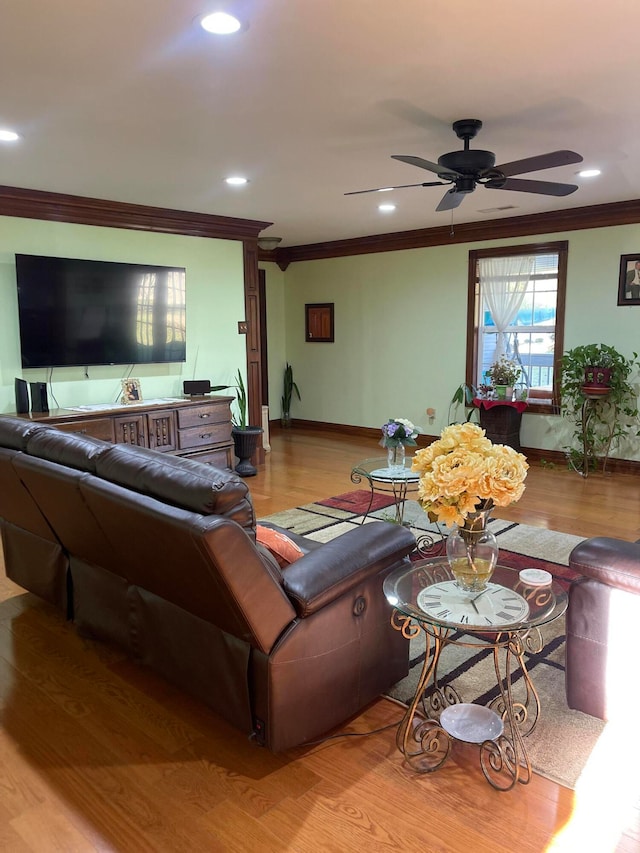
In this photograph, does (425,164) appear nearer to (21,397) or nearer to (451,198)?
(451,198)

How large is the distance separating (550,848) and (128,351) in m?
4.86

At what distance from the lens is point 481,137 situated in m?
3.67

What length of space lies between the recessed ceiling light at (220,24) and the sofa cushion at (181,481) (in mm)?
1498

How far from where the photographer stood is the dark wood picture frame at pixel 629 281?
5.82 metres

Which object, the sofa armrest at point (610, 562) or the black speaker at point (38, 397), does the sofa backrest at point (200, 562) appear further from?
the black speaker at point (38, 397)

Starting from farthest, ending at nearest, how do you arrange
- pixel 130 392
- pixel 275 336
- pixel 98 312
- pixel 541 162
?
1. pixel 275 336
2. pixel 130 392
3. pixel 98 312
4. pixel 541 162

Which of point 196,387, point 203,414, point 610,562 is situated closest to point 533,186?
point 610,562

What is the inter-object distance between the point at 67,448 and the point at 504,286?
17.2ft

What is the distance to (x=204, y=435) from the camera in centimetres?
575

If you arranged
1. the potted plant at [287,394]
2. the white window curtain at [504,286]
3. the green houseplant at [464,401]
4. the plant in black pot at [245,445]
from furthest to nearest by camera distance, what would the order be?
1. the potted plant at [287,394]
2. the green houseplant at [464,401]
3. the white window curtain at [504,286]
4. the plant in black pot at [245,445]

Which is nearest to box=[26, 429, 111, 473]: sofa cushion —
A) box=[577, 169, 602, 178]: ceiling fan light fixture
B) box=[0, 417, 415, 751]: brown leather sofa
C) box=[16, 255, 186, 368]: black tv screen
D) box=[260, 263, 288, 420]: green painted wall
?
box=[0, 417, 415, 751]: brown leather sofa

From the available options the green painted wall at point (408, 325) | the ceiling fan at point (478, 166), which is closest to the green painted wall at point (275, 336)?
the green painted wall at point (408, 325)

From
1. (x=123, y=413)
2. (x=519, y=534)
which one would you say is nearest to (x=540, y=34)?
(x=519, y=534)

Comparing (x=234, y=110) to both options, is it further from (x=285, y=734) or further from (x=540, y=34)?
(x=285, y=734)
